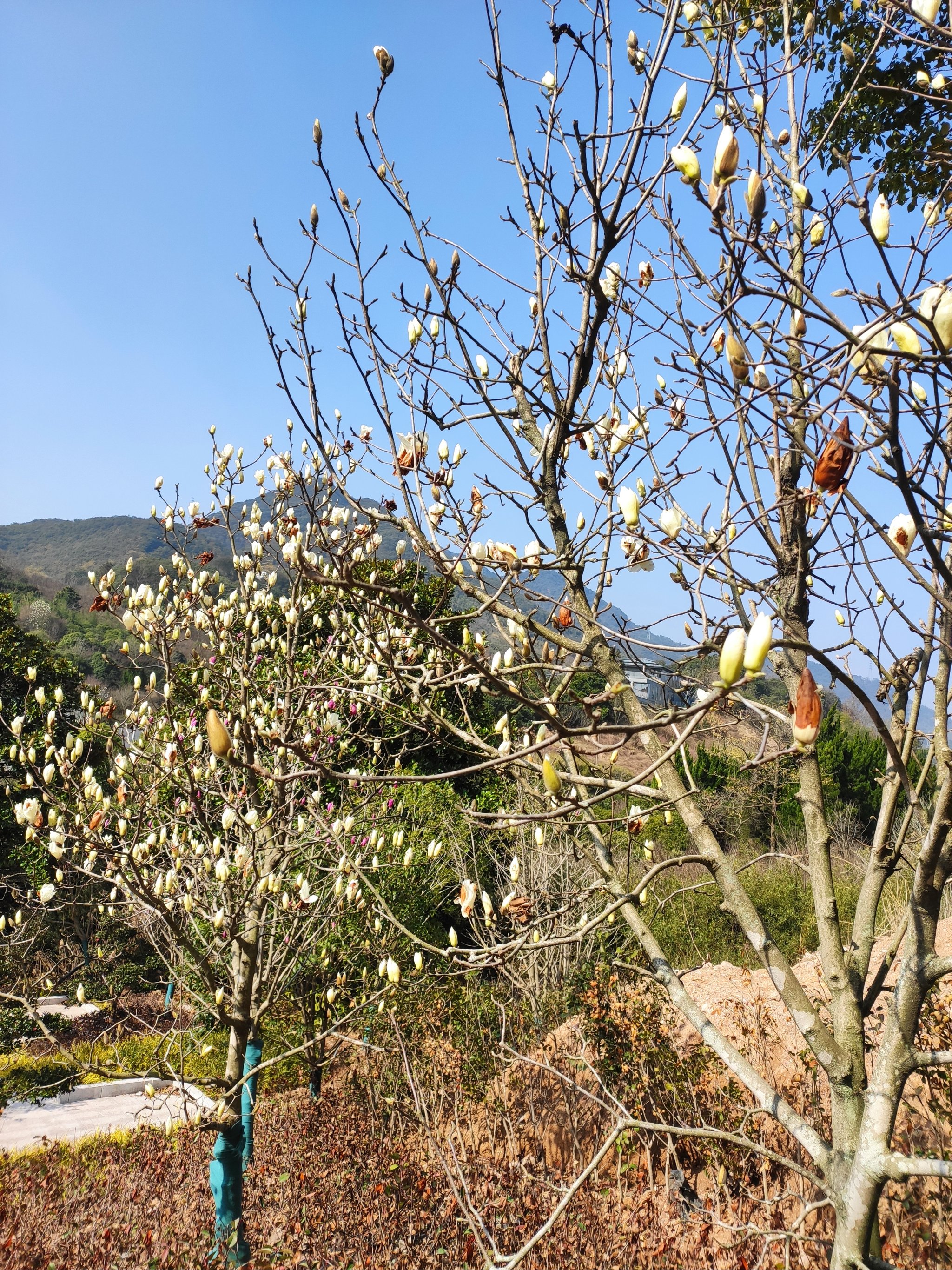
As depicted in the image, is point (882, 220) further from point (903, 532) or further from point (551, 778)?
point (551, 778)

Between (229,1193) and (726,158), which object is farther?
(229,1193)

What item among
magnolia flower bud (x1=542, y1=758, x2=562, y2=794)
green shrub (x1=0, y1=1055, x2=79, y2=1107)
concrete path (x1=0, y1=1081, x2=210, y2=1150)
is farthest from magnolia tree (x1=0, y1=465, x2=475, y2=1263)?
green shrub (x1=0, y1=1055, x2=79, y2=1107)

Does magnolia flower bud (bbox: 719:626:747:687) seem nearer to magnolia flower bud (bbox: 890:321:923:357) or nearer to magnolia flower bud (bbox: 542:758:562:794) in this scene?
magnolia flower bud (bbox: 542:758:562:794)

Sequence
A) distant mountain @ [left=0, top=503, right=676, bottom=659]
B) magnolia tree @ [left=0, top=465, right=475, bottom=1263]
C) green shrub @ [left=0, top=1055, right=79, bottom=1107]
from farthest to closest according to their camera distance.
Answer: distant mountain @ [left=0, top=503, right=676, bottom=659]
green shrub @ [left=0, top=1055, right=79, bottom=1107]
magnolia tree @ [left=0, top=465, right=475, bottom=1263]

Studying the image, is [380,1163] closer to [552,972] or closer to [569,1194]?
[552,972]

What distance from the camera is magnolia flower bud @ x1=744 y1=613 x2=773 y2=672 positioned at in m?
0.90

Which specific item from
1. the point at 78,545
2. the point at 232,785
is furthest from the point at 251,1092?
the point at 78,545

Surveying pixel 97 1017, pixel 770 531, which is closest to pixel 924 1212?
pixel 770 531

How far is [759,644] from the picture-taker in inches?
35.7

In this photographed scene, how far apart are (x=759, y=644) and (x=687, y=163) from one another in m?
0.84

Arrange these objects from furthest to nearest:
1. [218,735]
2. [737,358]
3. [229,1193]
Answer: [229,1193]
[737,358]
[218,735]

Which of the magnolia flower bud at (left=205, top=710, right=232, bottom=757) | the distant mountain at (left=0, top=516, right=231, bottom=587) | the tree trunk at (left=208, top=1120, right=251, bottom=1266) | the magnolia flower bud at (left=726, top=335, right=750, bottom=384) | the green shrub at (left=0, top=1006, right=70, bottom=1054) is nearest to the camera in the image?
the magnolia flower bud at (left=205, top=710, right=232, bottom=757)

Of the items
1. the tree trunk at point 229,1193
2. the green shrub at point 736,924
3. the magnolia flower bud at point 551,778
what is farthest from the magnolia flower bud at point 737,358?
the green shrub at point 736,924

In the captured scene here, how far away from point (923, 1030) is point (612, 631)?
4.21 m
